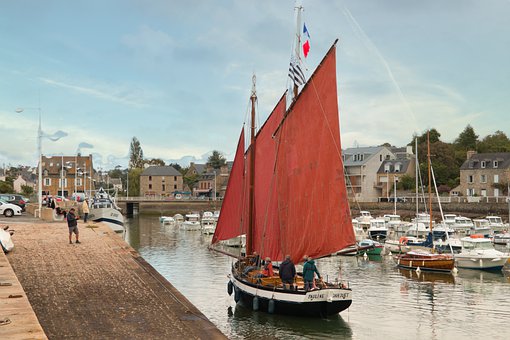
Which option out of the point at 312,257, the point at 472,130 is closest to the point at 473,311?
the point at 312,257

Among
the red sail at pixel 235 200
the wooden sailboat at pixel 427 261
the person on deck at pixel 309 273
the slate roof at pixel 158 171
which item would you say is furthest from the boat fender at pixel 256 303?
the slate roof at pixel 158 171

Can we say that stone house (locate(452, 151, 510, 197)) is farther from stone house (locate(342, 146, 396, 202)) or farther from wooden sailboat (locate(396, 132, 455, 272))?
wooden sailboat (locate(396, 132, 455, 272))

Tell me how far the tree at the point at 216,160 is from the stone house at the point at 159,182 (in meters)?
25.6

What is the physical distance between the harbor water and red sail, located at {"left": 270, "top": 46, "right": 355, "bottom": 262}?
10.6ft

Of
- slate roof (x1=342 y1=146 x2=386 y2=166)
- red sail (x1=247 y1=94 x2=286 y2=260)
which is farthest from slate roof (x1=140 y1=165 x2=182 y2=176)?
red sail (x1=247 y1=94 x2=286 y2=260)

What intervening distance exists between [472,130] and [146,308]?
136435 millimetres

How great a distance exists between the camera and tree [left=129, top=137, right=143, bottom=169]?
194 meters

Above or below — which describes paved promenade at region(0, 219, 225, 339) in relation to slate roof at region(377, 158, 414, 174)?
below

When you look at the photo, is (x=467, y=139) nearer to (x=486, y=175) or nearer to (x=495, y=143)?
(x=495, y=143)

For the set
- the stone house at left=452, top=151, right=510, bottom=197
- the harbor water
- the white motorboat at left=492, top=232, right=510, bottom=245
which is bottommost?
the harbor water

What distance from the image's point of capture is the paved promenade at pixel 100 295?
16.2m

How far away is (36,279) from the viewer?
22.2 meters

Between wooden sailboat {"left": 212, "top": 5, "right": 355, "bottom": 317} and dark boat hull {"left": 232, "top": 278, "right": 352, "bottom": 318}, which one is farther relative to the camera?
wooden sailboat {"left": 212, "top": 5, "right": 355, "bottom": 317}

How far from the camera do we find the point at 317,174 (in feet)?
83.6
